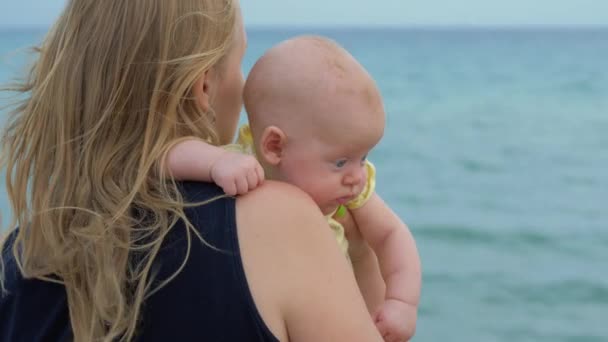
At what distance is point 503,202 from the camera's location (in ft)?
32.9

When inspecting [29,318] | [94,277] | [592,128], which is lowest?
[592,128]

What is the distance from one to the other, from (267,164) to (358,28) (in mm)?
66289

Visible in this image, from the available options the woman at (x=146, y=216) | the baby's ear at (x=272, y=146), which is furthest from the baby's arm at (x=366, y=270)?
the woman at (x=146, y=216)

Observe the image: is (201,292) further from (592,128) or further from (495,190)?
(592,128)

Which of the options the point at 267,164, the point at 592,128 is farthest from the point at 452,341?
the point at 592,128

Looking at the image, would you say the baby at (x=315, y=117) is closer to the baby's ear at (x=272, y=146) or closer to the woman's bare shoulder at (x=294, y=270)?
the baby's ear at (x=272, y=146)

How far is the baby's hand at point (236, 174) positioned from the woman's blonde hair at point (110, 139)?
0.28ft

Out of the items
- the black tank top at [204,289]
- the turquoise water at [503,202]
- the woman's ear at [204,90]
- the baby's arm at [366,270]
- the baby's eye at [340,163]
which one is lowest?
the turquoise water at [503,202]

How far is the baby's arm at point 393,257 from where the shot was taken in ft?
6.75

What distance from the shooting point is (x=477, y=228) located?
356 inches

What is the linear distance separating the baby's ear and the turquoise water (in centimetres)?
57

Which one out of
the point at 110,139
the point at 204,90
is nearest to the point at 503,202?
the point at 204,90

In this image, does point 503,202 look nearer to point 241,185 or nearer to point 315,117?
point 315,117

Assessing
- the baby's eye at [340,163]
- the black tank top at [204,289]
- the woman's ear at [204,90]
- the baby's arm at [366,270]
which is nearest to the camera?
the black tank top at [204,289]
